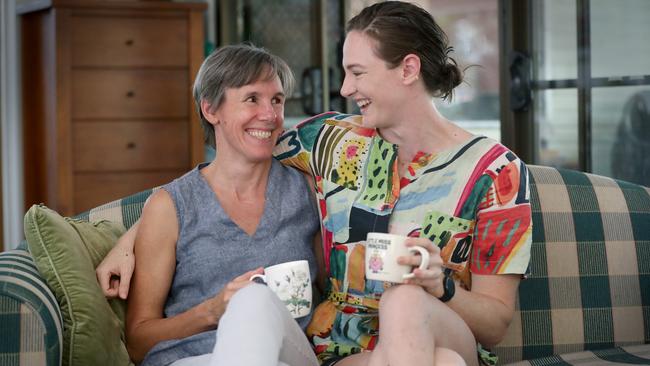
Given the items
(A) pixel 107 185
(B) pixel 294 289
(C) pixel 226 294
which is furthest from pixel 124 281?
(A) pixel 107 185

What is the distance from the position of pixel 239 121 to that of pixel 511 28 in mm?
1721

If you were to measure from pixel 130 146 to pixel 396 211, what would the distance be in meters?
2.53

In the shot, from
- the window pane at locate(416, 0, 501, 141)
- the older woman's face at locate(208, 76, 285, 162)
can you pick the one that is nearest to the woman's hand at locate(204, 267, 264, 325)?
the older woman's face at locate(208, 76, 285, 162)

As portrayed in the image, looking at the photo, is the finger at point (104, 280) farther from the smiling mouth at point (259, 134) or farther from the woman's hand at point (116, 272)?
the smiling mouth at point (259, 134)

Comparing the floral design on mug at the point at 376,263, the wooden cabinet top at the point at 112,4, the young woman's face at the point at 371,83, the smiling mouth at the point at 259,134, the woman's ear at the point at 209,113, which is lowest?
the floral design on mug at the point at 376,263

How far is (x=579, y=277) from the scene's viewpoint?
2.22 metres

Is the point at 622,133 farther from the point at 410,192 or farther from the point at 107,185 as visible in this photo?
the point at 107,185

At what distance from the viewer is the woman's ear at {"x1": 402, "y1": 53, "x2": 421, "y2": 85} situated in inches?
75.0

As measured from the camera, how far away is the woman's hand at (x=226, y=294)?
1709 mm

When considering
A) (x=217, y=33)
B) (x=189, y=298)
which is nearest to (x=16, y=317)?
(x=189, y=298)

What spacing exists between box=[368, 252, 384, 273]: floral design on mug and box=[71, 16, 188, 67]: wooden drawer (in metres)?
2.91

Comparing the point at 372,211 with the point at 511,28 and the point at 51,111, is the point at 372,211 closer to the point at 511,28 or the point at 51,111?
the point at 511,28

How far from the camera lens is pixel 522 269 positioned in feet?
5.95

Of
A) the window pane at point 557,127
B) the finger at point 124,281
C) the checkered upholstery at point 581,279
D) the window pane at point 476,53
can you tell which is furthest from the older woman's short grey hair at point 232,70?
the window pane at point 476,53
